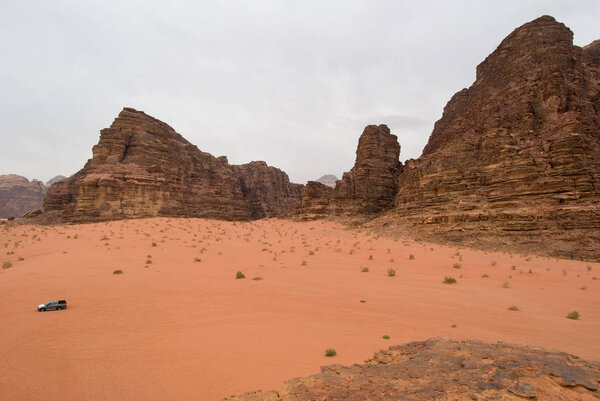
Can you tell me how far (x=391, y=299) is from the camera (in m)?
7.76

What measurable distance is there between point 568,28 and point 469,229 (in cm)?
2414

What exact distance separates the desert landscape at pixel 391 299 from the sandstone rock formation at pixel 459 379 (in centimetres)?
2

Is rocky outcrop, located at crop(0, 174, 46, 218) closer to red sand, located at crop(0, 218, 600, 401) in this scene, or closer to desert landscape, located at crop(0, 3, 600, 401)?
desert landscape, located at crop(0, 3, 600, 401)

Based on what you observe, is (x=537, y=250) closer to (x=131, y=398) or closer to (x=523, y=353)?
(x=523, y=353)

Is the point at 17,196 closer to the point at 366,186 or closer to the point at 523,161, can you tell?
the point at 366,186

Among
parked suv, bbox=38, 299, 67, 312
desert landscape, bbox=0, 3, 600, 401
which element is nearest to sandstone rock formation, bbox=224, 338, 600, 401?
desert landscape, bbox=0, 3, 600, 401

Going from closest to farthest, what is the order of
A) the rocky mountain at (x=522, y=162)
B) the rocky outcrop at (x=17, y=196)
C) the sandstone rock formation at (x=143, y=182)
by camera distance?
the rocky mountain at (x=522, y=162)
the sandstone rock formation at (x=143, y=182)
the rocky outcrop at (x=17, y=196)

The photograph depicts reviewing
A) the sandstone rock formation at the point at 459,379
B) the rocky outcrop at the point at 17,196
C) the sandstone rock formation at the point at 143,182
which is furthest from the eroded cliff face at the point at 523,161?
the rocky outcrop at the point at 17,196

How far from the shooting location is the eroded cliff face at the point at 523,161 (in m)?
21.4

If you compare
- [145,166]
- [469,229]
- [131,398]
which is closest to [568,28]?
[469,229]

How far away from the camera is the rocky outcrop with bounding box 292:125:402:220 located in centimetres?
4238

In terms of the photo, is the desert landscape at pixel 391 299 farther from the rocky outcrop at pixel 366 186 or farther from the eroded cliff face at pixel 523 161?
the rocky outcrop at pixel 366 186

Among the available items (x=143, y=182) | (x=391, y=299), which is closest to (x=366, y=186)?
(x=143, y=182)

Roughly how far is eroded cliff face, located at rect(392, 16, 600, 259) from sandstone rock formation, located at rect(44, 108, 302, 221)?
3386cm
